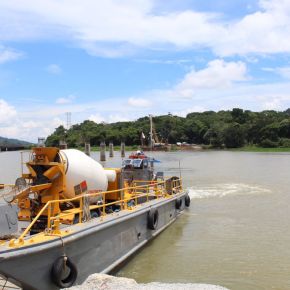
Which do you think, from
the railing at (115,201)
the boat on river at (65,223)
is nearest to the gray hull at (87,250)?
the boat on river at (65,223)

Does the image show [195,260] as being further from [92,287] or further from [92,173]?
[92,287]

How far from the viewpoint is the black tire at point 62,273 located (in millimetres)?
8812

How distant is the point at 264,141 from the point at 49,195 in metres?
109

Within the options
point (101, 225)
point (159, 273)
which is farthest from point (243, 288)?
point (101, 225)

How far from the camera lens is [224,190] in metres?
30.4

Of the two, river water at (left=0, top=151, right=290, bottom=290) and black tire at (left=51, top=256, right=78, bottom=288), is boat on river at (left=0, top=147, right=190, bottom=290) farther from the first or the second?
river water at (left=0, top=151, right=290, bottom=290)

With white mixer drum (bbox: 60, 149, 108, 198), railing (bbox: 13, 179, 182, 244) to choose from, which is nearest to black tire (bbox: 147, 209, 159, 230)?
railing (bbox: 13, 179, 182, 244)

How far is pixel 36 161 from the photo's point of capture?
1145cm

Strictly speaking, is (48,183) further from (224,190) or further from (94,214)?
(224,190)

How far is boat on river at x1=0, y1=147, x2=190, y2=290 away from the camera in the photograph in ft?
27.7

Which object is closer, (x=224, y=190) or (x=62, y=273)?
(x=62, y=273)

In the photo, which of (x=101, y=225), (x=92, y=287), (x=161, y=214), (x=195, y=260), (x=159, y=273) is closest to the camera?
(x=92, y=287)

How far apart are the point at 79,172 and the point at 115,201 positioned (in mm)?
2597

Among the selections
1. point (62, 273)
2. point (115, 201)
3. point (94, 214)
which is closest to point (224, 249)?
point (115, 201)
